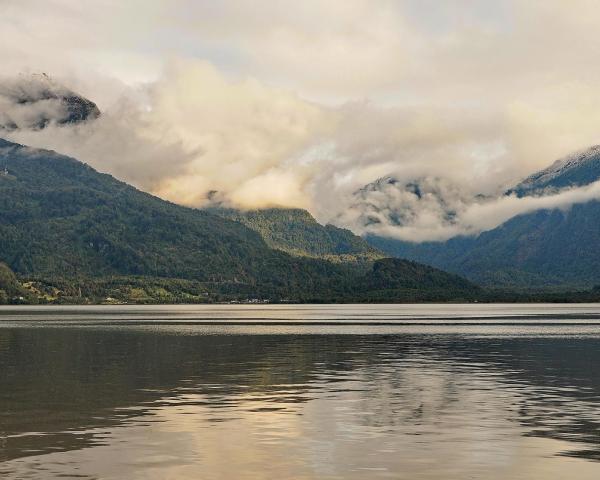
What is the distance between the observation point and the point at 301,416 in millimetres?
68250

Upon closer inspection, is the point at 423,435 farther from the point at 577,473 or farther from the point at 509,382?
the point at 509,382

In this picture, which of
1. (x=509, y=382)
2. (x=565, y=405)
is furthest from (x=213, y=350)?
(x=565, y=405)

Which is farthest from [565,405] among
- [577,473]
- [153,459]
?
[153,459]

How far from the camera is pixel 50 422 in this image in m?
66.2

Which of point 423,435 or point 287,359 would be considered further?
point 287,359

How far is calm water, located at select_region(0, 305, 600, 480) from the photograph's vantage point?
1917 inches

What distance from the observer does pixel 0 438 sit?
58.2 metres

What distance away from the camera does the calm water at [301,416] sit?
160ft

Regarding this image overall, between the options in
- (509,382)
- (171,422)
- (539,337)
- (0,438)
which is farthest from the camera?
(539,337)

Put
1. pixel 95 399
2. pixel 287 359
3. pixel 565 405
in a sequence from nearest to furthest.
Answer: pixel 565 405 < pixel 95 399 < pixel 287 359

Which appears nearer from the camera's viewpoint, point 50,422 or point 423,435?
point 423,435

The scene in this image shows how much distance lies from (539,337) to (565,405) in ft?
395

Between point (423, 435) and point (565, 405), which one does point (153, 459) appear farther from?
point (565, 405)

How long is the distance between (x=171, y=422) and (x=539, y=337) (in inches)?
5527
